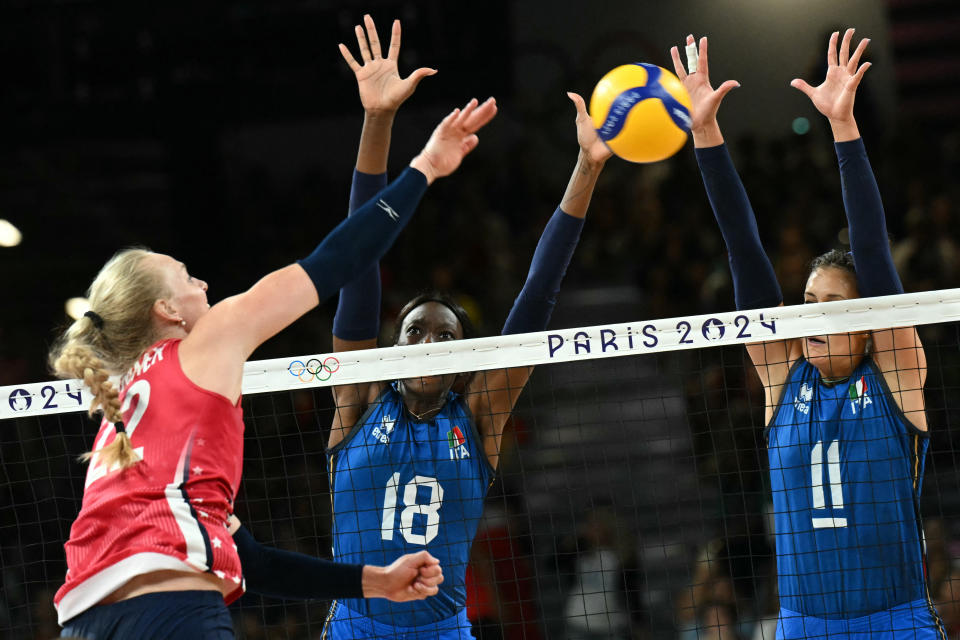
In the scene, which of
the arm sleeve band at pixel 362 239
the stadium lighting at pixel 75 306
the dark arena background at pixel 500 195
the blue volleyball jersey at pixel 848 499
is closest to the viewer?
the arm sleeve band at pixel 362 239

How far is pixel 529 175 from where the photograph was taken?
1360 cm

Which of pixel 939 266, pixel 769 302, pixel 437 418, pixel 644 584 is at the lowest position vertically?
pixel 644 584

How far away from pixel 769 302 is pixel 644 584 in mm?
5038

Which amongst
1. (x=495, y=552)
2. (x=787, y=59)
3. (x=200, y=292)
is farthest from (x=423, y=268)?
(x=200, y=292)

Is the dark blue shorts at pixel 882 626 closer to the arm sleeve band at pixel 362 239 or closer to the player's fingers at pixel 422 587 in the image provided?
the player's fingers at pixel 422 587

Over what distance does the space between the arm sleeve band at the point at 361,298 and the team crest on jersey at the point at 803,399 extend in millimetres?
1693

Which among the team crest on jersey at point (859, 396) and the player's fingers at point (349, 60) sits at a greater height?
the player's fingers at point (349, 60)

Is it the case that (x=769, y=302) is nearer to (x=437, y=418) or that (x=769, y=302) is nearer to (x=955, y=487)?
(x=437, y=418)

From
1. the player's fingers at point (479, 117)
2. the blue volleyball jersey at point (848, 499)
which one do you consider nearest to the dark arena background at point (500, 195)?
the blue volleyball jersey at point (848, 499)

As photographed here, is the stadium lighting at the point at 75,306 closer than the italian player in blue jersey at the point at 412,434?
No

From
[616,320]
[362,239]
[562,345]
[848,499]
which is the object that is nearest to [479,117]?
[362,239]

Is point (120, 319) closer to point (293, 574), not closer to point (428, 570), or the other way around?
point (293, 574)

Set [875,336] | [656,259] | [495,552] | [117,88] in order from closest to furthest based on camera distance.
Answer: [875,336] < [495,552] < [656,259] < [117,88]

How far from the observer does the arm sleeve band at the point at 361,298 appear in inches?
166
